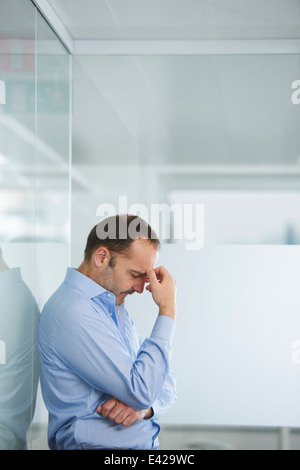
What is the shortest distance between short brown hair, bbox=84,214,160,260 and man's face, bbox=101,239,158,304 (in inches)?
3.8

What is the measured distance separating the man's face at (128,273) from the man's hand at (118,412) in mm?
→ 410

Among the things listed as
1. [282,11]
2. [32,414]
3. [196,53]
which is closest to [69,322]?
[32,414]

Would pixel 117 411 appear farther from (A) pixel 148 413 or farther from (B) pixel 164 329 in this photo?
(B) pixel 164 329

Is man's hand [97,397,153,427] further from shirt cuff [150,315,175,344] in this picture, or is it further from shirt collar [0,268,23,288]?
shirt collar [0,268,23,288]

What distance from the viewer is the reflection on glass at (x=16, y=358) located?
1928 millimetres

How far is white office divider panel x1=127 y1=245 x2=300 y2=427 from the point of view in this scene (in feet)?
7.86

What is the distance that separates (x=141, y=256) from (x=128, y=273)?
88 mm

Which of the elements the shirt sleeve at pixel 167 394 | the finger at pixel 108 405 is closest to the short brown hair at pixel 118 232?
the shirt sleeve at pixel 167 394

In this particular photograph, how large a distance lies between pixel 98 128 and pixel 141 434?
1235mm

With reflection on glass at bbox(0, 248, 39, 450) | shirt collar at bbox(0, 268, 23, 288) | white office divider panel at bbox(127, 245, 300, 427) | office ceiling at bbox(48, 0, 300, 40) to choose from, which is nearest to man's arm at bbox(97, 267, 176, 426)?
white office divider panel at bbox(127, 245, 300, 427)

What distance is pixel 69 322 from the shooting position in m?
1.97

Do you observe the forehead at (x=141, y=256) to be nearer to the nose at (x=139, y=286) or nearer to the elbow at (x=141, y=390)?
the nose at (x=139, y=286)

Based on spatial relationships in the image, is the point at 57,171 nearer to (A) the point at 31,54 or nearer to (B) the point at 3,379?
(A) the point at 31,54

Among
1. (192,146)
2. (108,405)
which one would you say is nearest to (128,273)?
(108,405)
